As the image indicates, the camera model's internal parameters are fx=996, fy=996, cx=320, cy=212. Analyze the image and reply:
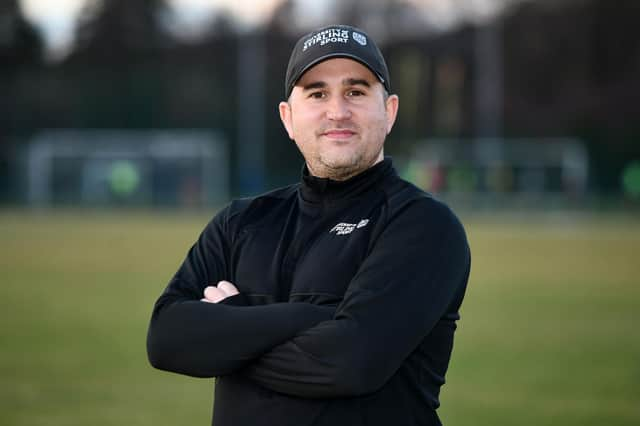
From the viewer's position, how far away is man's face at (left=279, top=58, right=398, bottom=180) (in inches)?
120

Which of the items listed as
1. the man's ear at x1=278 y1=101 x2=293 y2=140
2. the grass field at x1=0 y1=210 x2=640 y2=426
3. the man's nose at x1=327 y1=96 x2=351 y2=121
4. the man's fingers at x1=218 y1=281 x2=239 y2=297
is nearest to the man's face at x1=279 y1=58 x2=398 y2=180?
the man's nose at x1=327 y1=96 x2=351 y2=121

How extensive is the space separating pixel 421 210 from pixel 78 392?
522cm

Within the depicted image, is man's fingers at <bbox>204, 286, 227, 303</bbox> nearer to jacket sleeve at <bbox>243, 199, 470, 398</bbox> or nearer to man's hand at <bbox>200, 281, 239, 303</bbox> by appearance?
man's hand at <bbox>200, 281, 239, 303</bbox>

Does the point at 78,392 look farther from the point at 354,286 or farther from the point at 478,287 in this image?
the point at 478,287

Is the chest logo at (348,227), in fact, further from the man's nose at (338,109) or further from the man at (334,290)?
the man's nose at (338,109)

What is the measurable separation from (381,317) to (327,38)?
88 centimetres

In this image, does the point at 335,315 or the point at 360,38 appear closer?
the point at 335,315

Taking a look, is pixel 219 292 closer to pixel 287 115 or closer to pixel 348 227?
pixel 348 227

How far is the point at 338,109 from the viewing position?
305 centimetres

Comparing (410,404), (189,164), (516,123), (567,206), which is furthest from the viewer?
(516,123)

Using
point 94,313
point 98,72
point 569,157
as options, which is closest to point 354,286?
point 94,313

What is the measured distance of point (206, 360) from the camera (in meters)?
2.97

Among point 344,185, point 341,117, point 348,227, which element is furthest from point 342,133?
point 348,227

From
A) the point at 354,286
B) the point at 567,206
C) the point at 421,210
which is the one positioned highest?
the point at 421,210
